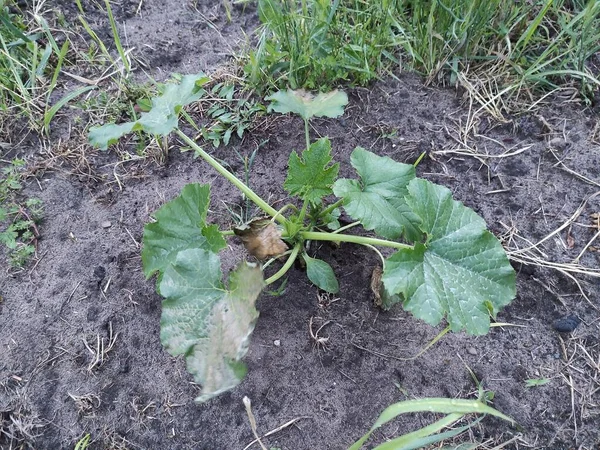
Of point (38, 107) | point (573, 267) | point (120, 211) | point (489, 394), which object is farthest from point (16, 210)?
point (573, 267)

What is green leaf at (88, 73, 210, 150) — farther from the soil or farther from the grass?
the grass

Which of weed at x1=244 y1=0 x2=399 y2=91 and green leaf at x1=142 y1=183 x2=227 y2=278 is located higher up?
weed at x1=244 y1=0 x2=399 y2=91

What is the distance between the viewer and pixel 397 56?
7.50ft

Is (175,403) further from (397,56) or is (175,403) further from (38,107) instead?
(397,56)

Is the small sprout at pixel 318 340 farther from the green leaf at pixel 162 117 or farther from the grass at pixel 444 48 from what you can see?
the grass at pixel 444 48

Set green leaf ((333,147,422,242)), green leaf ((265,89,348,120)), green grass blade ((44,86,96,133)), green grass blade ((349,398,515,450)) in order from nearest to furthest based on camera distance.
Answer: green grass blade ((349,398,515,450)) < green leaf ((333,147,422,242)) < green leaf ((265,89,348,120)) < green grass blade ((44,86,96,133))

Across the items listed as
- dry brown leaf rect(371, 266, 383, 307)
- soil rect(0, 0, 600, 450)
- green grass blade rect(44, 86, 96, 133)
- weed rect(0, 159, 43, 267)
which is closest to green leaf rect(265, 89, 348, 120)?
soil rect(0, 0, 600, 450)

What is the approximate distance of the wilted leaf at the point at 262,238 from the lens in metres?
1.52

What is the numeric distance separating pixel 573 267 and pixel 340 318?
2.91 feet

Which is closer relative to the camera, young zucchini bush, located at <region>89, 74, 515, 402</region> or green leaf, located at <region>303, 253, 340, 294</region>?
young zucchini bush, located at <region>89, 74, 515, 402</region>

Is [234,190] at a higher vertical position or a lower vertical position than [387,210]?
lower

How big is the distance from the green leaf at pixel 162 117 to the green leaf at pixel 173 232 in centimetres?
23

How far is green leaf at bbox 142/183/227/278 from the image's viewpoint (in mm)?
1496

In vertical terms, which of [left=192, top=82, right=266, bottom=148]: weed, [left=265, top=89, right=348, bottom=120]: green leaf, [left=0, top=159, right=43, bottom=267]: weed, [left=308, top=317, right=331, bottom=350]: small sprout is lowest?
[left=0, top=159, right=43, bottom=267]: weed
